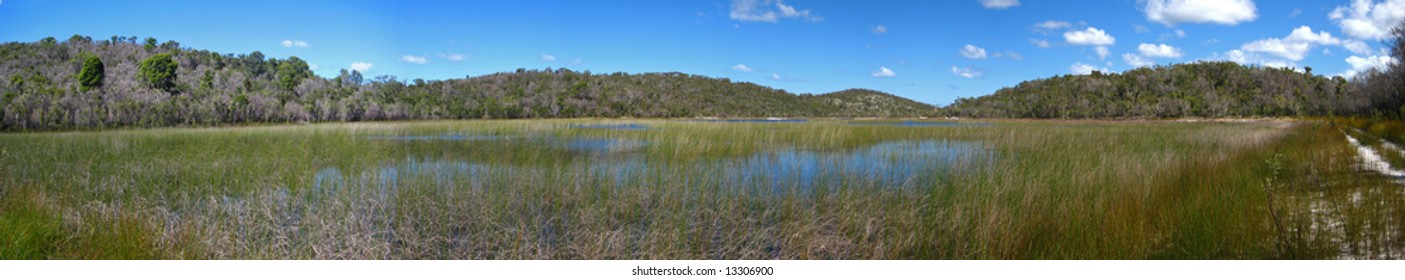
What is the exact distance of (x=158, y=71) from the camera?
19.2m

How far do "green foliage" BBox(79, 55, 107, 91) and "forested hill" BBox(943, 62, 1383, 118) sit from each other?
4177 centimetres

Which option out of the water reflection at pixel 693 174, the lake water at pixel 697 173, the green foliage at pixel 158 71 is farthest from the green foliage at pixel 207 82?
the water reflection at pixel 693 174

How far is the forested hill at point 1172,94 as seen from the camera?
36875mm

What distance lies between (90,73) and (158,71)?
3.90 metres

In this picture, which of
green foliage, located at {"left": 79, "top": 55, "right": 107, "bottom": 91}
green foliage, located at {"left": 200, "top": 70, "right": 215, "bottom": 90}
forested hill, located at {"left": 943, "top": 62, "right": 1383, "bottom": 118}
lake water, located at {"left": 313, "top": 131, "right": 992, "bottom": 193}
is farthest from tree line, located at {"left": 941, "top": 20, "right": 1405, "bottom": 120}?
green foliage, located at {"left": 79, "top": 55, "right": 107, "bottom": 91}

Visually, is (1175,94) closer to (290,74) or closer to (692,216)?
(692,216)

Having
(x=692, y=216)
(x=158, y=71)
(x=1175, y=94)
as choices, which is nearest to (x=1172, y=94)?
(x=1175, y=94)

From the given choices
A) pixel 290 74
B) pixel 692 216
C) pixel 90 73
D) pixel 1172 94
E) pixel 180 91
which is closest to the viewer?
pixel 692 216

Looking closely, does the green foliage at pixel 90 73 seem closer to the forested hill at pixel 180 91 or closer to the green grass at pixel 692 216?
the forested hill at pixel 180 91

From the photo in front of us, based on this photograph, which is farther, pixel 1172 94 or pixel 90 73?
pixel 1172 94

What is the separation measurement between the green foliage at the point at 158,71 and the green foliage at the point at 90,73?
2311 mm

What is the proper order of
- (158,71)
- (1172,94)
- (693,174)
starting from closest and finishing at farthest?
(693,174), (158,71), (1172,94)

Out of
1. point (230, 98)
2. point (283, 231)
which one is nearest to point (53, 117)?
point (230, 98)

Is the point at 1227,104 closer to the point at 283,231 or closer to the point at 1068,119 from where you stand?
the point at 1068,119
